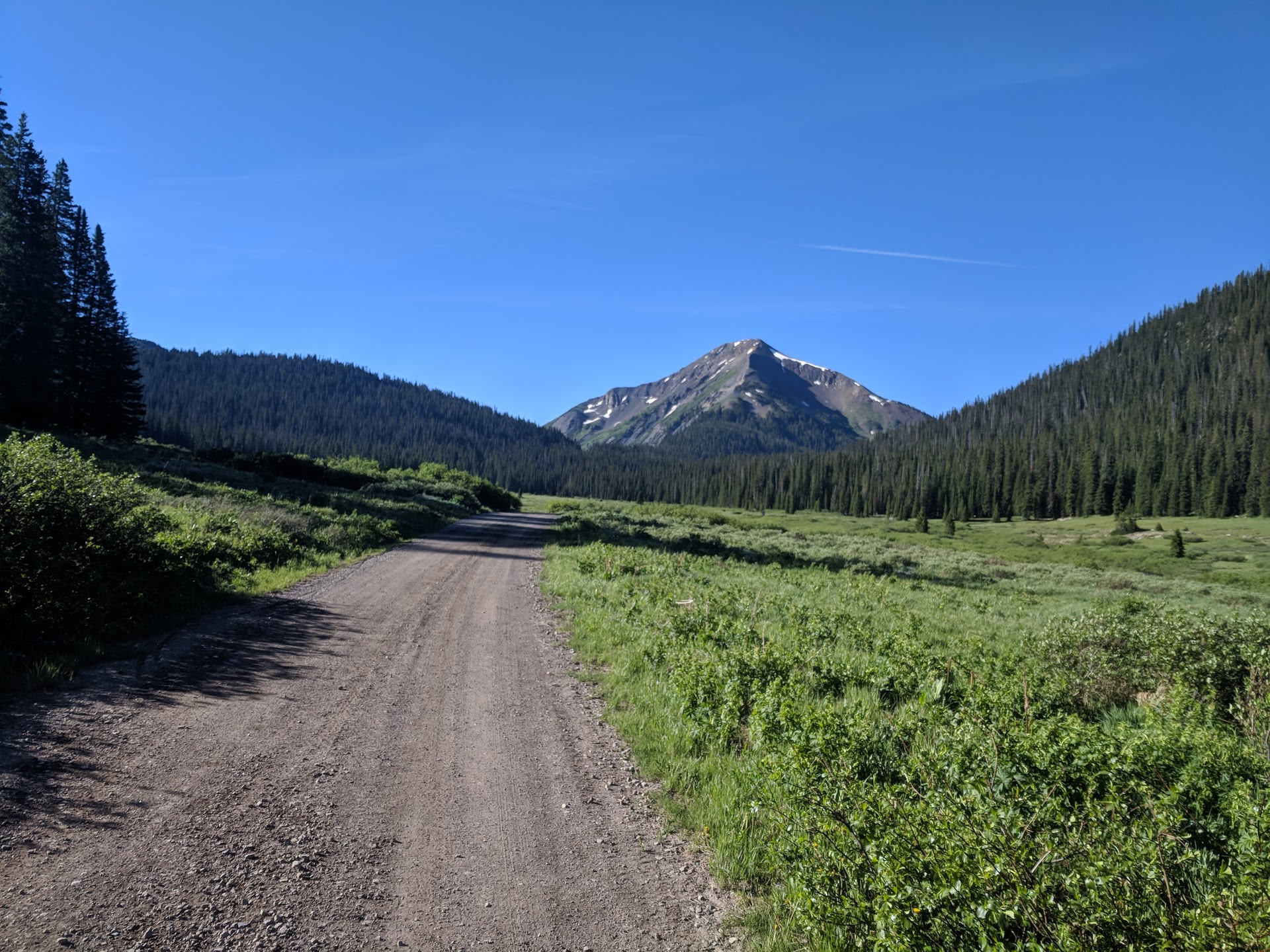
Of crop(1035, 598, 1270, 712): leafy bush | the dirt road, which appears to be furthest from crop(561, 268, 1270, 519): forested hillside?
the dirt road

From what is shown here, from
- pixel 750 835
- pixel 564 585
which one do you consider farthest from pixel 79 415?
pixel 750 835

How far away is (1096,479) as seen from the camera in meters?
113

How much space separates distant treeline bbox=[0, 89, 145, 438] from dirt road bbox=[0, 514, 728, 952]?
134 feet

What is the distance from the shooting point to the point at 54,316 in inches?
1542

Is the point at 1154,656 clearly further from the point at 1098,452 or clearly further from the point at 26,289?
the point at 1098,452

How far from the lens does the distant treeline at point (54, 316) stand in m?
36.3

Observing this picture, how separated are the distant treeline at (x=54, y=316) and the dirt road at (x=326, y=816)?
41.0 m

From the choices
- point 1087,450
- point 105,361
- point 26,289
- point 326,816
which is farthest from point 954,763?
point 1087,450

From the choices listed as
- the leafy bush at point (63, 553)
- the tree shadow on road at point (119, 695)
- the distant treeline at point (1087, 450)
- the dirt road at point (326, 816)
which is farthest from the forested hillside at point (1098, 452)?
the leafy bush at point (63, 553)

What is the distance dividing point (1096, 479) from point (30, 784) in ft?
458

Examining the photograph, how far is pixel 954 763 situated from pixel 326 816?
535 centimetres

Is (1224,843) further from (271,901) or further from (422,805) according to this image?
(271,901)

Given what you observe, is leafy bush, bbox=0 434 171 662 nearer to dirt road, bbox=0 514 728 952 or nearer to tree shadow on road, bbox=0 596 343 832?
tree shadow on road, bbox=0 596 343 832

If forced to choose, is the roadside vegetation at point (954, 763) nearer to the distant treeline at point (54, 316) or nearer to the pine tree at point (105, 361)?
the distant treeline at point (54, 316)
